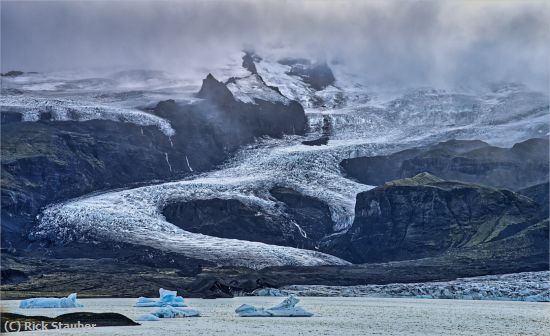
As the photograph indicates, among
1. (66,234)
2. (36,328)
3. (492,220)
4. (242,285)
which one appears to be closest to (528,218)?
(492,220)

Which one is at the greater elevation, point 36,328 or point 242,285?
point 36,328

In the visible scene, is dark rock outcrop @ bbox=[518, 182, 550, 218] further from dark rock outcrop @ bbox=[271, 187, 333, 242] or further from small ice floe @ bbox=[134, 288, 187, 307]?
small ice floe @ bbox=[134, 288, 187, 307]

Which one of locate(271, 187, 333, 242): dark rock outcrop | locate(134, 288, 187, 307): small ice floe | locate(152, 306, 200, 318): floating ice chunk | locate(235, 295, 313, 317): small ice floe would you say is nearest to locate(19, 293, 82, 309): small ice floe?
locate(134, 288, 187, 307): small ice floe

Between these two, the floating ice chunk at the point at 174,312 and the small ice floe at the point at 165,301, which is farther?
the small ice floe at the point at 165,301

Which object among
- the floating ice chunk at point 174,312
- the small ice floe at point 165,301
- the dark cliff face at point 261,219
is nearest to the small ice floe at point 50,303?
the small ice floe at point 165,301

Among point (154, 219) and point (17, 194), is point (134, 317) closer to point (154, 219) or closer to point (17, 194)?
point (154, 219)

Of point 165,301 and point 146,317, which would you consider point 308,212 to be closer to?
point 165,301

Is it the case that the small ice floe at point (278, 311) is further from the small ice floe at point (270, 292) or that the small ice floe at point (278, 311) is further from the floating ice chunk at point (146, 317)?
the small ice floe at point (270, 292)
